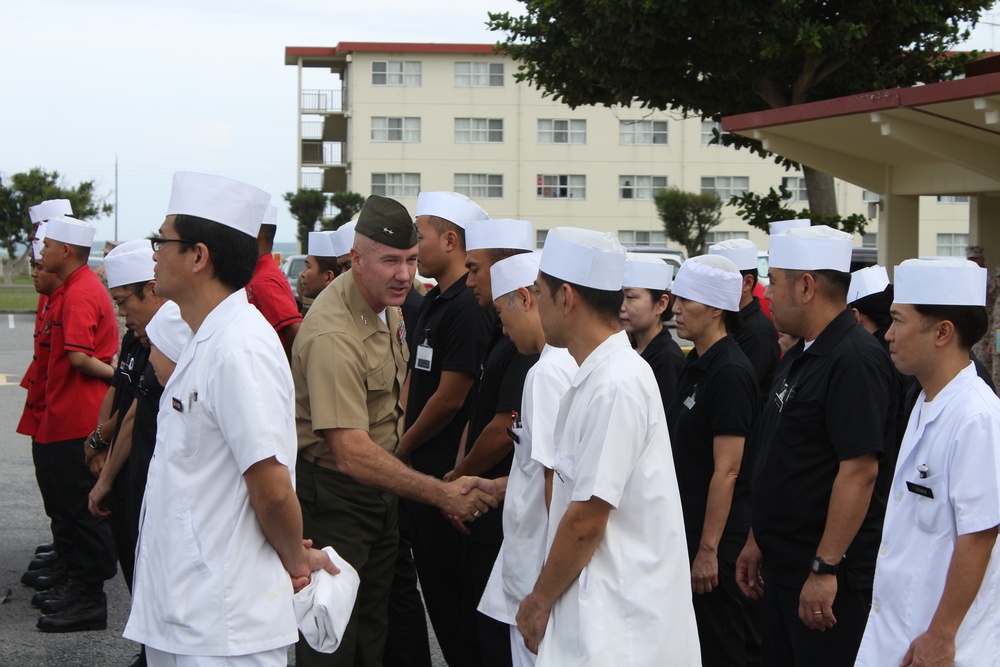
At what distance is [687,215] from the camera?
49.5m

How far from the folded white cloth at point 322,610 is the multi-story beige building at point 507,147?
176 ft

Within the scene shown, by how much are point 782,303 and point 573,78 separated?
12331 millimetres

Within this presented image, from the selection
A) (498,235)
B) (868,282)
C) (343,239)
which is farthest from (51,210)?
(868,282)

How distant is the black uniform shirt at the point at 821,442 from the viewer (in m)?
3.99

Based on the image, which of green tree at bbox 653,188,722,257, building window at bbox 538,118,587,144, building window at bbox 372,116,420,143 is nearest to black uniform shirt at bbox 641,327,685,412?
green tree at bbox 653,188,722,257

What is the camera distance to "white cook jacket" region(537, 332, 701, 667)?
3064 mm

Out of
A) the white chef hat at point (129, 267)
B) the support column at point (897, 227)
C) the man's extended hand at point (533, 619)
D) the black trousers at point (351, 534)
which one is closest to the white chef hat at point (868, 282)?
the black trousers at point (351, 534)

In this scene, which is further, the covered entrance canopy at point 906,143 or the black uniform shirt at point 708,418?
→ the covered entrance canopy at point 906,143

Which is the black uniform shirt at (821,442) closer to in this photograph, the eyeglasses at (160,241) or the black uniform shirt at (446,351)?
the black uniform shirt at (446,351)

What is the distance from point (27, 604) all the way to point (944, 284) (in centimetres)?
573

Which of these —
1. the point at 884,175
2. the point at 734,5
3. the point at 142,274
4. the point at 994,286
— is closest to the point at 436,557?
the point at 142,274

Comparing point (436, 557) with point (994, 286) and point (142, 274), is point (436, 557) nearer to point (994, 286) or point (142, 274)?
point (142, 274)

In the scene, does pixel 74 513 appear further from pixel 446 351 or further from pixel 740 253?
pixel 740 253

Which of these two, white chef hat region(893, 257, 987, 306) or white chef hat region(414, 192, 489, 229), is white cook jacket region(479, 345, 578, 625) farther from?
white chef hat region(414, 192, 489, 229)
